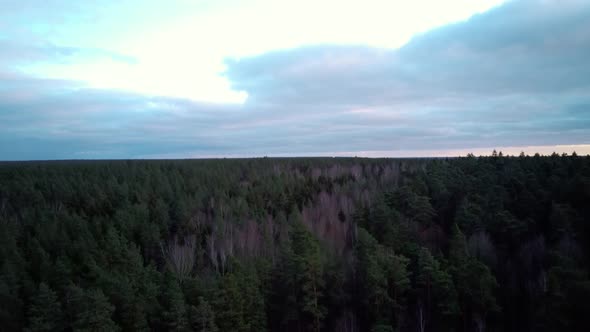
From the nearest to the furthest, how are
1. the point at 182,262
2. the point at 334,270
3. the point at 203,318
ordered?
the point at 203,318 < the point at 334,270 < the point at 182,262

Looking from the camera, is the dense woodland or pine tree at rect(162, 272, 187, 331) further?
the dense woodland

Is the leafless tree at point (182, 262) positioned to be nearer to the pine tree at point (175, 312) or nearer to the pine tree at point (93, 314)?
the pine tree at point (175, 312)

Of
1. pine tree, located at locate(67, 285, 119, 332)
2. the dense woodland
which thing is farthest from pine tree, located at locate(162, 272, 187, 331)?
pine tree, located at locate(67, 285, 119, 332)

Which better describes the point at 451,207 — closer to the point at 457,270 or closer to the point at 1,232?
the point at 457,270

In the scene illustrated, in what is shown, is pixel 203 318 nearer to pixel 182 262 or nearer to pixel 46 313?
pixel 46 313

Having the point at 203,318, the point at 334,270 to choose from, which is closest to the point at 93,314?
the point at 203,318

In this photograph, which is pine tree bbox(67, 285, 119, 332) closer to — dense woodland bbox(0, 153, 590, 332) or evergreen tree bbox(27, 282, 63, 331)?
dense woodland bbox(0, 153, 590, 332)

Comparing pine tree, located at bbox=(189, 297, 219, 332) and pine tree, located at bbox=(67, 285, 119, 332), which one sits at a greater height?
pine tree, located at bbox=(67, 285, 119, 332)

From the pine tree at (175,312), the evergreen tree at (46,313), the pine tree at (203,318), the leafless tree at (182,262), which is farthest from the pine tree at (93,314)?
the leafless tree at (182,262)

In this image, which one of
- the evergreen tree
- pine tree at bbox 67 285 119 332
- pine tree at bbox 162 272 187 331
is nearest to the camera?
pine tree at bbox 67 285 119 332

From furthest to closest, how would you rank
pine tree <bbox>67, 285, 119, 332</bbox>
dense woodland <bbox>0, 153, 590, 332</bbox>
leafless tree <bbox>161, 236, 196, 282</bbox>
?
leafless tree <bbox>161, 236, 196, 282</bbox> → dense woodland <bbox>0, 153, 590, 332</bbox> → pine tree <bbox>67, 285, 119, 332</bbox>

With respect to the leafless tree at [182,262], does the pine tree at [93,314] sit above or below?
above
